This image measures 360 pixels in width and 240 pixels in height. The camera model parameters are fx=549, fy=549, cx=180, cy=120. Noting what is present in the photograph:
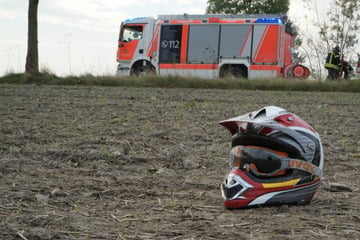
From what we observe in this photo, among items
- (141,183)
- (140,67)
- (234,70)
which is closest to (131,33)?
(140,67)

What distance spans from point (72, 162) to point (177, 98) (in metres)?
6.25

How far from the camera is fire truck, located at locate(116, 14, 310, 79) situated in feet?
67.3

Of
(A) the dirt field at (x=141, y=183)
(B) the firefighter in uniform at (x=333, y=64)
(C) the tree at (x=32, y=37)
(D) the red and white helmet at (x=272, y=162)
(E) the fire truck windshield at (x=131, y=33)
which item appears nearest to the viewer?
(A) the dirt field at (x=141, y=183)

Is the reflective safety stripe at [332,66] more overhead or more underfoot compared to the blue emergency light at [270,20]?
more underfoot

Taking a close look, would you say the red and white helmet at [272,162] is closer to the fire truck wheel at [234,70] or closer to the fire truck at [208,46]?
the fire truck at [208,46]

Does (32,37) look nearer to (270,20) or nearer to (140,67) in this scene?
(140,67)

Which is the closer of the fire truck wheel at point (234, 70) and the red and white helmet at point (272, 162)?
the red and white helmet at point (272, 162)

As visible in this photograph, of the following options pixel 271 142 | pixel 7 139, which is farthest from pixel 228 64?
pixel 271 142

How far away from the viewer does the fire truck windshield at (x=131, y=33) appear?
70.5 feet

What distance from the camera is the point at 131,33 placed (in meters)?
21.5

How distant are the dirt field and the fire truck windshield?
598 inches

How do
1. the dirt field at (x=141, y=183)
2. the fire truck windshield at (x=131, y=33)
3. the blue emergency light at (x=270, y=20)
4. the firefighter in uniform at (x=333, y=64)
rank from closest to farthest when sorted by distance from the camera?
the dirt field at (x=141, y=183), the firefighter in uniform at (x=333, y=64), the blue emergency light at (x=270, y=20), the fire truck windshield at (x=131, y=33)

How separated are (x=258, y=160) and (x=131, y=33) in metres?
19.1

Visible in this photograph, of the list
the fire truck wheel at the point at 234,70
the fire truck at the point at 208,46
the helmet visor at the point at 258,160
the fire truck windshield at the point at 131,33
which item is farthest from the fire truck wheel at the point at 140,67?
the helmet visor at the point at 258,160
